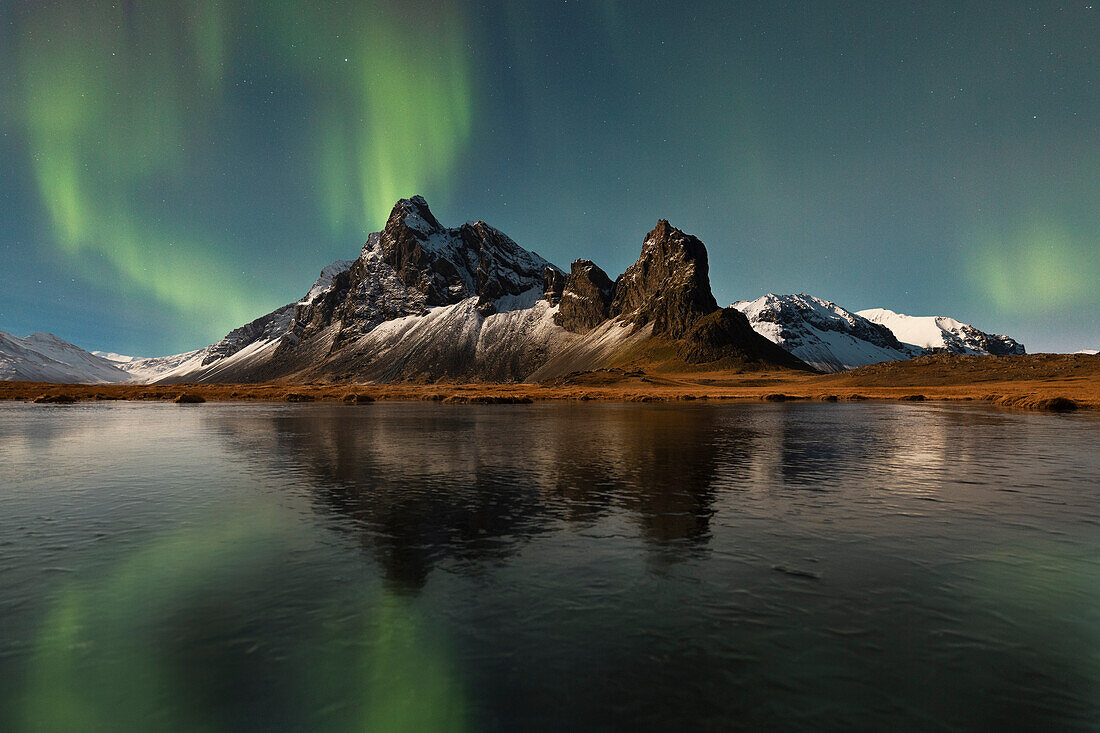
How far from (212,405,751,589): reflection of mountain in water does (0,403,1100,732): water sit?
21cm

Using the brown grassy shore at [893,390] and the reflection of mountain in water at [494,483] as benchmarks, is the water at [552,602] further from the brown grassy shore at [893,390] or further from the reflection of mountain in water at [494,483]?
the brown grassy shore at [893,390]

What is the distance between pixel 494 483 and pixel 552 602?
548 inches

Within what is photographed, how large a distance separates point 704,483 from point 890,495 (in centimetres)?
729

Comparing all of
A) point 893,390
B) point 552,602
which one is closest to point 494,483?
point 552,602

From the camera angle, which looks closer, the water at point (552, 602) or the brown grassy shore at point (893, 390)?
the water at point (552, 602)

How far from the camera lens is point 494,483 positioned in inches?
983

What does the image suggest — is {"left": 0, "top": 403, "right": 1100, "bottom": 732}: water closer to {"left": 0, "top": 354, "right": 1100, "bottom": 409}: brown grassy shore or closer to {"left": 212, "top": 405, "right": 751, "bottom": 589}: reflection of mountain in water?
{"left": 212, "top": 405, "right": 751, "bottom": 589}: reflection of mountain in water

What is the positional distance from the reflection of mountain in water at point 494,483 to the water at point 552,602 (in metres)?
0.21

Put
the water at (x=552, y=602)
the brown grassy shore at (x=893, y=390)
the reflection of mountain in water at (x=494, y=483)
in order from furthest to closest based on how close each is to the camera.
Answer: the brown grassy shore at (x=893, y=390) < the reflection of mountain in water at (x=494, y=483) < the water at (x=552, y=602)

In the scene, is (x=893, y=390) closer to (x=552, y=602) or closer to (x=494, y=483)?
(x=494, y=483)

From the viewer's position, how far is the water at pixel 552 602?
7.95 m

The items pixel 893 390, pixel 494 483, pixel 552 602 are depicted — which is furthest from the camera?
pixel 893 390

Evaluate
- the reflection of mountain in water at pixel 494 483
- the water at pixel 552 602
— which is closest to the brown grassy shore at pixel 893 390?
the reflection of mountain in water at pixel 494 483

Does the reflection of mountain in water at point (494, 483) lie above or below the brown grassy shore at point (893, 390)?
below
